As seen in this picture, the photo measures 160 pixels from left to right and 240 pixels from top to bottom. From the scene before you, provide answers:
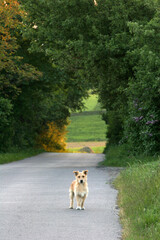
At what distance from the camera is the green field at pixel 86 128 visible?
100 m

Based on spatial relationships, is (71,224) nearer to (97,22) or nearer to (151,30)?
(151,30)

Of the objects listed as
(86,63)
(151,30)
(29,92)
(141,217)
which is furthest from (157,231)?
(29,92)

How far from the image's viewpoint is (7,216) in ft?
34.9

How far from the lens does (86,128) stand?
112 metres

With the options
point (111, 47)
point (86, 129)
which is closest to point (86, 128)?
point (86, 129)

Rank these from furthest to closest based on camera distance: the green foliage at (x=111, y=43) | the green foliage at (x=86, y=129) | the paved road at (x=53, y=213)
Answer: the green foliage at (x=86, y=129)
the green foliage at (x=111, y=43)
the paved road at (x=53, y=213)

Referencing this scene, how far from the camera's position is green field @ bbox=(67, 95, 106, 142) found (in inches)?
3944

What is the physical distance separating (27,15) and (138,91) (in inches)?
384

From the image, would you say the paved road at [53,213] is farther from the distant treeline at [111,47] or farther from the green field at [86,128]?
the green field at [86,128]

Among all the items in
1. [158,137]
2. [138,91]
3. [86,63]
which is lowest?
[158,137]

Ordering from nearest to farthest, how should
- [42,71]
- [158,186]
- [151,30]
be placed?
[158,186] → [151,30] → [42,71]

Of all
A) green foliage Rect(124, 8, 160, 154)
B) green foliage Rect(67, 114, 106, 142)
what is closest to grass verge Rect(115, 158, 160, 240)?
green foliage Rect(124, 8, 160, 154)

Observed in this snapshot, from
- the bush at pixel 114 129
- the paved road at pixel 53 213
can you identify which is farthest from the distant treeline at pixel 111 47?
the bush at pixel 114 129

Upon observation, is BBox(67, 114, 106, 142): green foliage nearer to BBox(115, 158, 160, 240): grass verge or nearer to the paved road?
the paved road
